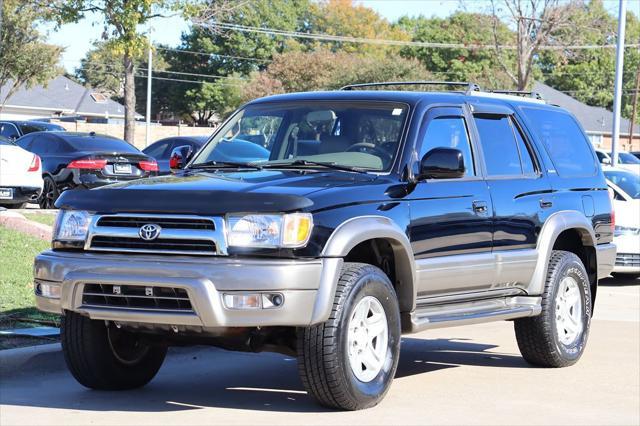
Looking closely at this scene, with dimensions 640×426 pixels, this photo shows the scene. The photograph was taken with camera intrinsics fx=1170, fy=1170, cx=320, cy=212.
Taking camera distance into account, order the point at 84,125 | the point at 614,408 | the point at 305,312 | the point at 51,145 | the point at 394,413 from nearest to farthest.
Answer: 1. the point at 305,312
2. the point at 394,413
3. the point at 614,408
4. the point at 51,145
5. the point at 84,125

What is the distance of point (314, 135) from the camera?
812 centimetres

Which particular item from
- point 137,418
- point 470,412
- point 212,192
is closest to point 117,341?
point 137,418

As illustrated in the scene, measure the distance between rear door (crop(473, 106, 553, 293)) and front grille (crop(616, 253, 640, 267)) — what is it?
759 centimetres

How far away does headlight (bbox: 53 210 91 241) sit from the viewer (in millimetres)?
7027

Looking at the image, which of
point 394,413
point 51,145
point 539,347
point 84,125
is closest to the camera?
point 394,413

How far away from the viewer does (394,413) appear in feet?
23.5

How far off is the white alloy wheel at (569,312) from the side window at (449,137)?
4.84 ft

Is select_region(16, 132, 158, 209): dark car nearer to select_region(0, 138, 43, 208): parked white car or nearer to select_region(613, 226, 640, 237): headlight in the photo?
select_region(0, 138, 43, 208): parked white car

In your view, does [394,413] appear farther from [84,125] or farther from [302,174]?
[84,125]

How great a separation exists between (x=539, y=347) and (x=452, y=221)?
172 cm

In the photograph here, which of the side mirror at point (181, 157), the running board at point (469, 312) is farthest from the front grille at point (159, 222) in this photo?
the side mirror at point (181, 157)

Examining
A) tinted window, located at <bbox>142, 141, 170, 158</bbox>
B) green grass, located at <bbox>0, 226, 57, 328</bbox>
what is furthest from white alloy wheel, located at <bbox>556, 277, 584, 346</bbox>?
tinted window, located at <bbox>142, 141, 170, 158</bbox>

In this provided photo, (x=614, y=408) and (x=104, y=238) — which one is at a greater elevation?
(x=104, y=238)

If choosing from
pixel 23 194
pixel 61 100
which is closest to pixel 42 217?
pixel 23 194
